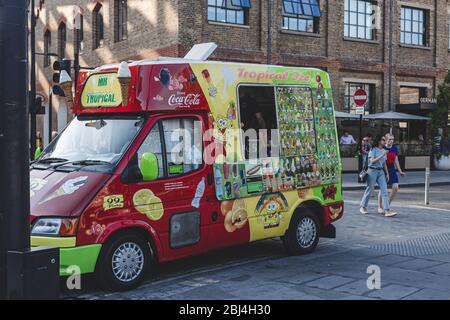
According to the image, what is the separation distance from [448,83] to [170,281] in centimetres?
2436

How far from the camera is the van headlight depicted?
19.4 feet

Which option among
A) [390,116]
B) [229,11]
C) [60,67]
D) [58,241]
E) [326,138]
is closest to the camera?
[58,241]

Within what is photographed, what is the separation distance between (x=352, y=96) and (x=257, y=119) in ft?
66.9

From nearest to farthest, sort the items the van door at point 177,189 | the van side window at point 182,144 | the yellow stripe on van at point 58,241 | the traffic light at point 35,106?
the yellow stripe on van at point 58,241
the van door at point 177,189
the van side window at point 182,144
the traffic light at point 35,106

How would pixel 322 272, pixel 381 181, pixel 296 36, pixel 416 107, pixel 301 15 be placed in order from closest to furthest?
pixel 322 272, pixel 381 181, pixel 296 36, pixel 301 15, pixel 416 107

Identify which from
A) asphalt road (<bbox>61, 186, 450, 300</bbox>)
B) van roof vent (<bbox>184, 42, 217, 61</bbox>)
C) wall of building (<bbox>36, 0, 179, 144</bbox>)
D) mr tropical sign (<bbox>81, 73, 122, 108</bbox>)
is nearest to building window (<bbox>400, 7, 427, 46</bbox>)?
wall of building (<bbox>36, 0, 179, 144</bbox>)

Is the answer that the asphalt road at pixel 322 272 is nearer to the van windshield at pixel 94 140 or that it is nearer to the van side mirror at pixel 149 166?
the van side mirror at pixel 149 166

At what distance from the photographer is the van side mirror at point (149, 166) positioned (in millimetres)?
6355

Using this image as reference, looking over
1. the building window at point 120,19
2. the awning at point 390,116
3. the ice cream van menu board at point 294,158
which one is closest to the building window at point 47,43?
the building window at point 120,19

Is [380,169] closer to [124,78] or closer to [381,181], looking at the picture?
[381,181]

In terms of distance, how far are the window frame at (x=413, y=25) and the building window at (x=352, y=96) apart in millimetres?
3115

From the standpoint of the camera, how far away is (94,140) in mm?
6914

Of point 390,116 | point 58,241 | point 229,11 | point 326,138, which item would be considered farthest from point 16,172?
point 390,116
